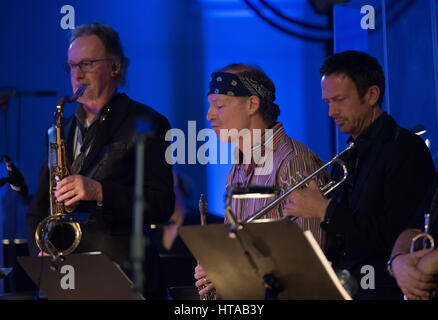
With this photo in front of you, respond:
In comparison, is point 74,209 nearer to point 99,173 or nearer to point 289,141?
point 99,173

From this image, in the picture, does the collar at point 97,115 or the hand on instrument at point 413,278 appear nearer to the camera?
the hand on instrument at point 413,278

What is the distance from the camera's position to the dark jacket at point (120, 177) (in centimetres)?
313

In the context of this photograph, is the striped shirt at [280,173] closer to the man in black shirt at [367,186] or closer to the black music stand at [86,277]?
the man in black shirt at [367,186]

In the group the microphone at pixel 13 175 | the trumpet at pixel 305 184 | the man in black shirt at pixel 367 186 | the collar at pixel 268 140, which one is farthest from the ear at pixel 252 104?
the microphone at pixel 13 175

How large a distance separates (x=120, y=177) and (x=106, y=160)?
104 millimetres

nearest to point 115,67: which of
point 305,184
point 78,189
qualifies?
point 78,189

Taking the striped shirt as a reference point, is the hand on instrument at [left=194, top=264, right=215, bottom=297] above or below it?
below

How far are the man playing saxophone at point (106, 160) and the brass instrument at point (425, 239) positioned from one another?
1.23 meters

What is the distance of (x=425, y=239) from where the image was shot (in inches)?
95.3

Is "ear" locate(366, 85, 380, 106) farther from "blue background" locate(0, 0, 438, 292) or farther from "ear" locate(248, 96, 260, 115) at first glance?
"blue background" locate(0, 0, 438, 292)

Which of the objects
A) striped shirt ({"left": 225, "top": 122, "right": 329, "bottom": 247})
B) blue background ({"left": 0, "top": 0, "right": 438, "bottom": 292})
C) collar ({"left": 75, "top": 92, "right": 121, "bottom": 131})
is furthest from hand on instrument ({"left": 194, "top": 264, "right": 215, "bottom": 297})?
blue background ({"left": 0, "top": 0, "right": 438, "bottom": 292})

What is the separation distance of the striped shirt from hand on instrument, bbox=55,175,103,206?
1.96 feet

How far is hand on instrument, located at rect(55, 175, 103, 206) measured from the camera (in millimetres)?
3059
